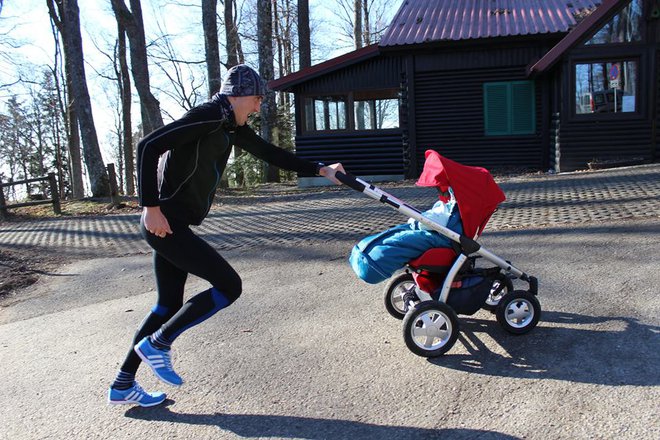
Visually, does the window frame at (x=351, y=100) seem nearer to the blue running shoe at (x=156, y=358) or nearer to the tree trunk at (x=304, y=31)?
the tree trunk at (x=304, y=31)

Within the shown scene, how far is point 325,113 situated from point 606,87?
8.08 meters

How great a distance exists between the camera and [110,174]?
14.0 metres

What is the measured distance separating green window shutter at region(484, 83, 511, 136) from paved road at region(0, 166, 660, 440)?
982cm

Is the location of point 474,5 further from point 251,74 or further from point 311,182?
point 251,74

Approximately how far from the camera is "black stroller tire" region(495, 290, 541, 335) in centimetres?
400

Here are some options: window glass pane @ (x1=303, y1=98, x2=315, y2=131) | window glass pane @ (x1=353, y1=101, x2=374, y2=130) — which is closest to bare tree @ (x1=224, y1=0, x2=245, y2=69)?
window glass pane @ (x1=303, y1=98, x2=315, y2=131)

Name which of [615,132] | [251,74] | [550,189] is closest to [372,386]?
[251,74]

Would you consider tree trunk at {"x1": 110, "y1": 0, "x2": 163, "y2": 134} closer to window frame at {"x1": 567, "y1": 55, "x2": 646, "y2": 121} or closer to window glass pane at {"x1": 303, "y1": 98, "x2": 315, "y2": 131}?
window glass pane at {"x1": 303, "y1": 98, "x2": 315, "y2": 131}

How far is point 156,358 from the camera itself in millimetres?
3338

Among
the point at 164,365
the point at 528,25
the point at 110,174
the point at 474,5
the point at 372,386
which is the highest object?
the point at 474,5

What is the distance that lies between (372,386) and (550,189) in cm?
894

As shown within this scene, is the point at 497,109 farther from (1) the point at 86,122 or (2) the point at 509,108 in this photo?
(1) the point at 86,122

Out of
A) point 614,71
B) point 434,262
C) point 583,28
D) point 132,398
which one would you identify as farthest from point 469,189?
point 614,71

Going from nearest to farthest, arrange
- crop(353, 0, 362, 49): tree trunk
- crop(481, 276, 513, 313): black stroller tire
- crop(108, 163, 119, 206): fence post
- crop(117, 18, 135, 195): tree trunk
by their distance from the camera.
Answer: crop(481, 276, 513, 313): black stroller tire → crop(108, 163, 119, 206): fence post → crop(117, 18, 135, 195): tree trunk → crop(353, 0, 362, 49): tree trunk
